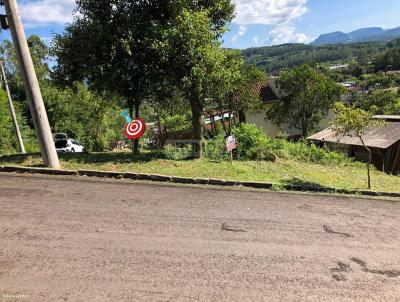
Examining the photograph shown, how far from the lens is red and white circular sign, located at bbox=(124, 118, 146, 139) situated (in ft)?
45.4

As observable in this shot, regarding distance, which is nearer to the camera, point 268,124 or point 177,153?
point 177,153

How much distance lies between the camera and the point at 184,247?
6.44m

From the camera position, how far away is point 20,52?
10.8 metres

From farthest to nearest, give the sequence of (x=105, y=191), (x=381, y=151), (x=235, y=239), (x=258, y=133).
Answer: (x=381, y=151)
(x=258, y=133)
(x=105, y=191)
(x=235, y=239)

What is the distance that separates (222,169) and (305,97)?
22.8 m

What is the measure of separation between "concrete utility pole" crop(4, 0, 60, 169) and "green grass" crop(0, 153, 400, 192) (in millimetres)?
623

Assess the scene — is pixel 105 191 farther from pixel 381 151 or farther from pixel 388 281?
pixel 381 151

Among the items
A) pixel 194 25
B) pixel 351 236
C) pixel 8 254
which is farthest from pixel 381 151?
pixel 8 254

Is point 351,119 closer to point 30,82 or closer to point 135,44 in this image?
point 135,44

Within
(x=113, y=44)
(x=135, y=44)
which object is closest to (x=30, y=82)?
(x=113, y=44)

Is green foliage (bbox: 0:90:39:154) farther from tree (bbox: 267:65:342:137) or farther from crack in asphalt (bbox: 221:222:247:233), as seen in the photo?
crack in asphalt (bbox: 221:222:247:233)

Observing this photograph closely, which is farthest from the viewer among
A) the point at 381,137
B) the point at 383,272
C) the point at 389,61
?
the point at 389,61

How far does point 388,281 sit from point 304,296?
160 centimetres

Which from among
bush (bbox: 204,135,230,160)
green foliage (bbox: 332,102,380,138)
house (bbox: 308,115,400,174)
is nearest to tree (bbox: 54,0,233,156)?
bush (bbox: 204,135,230,160)
